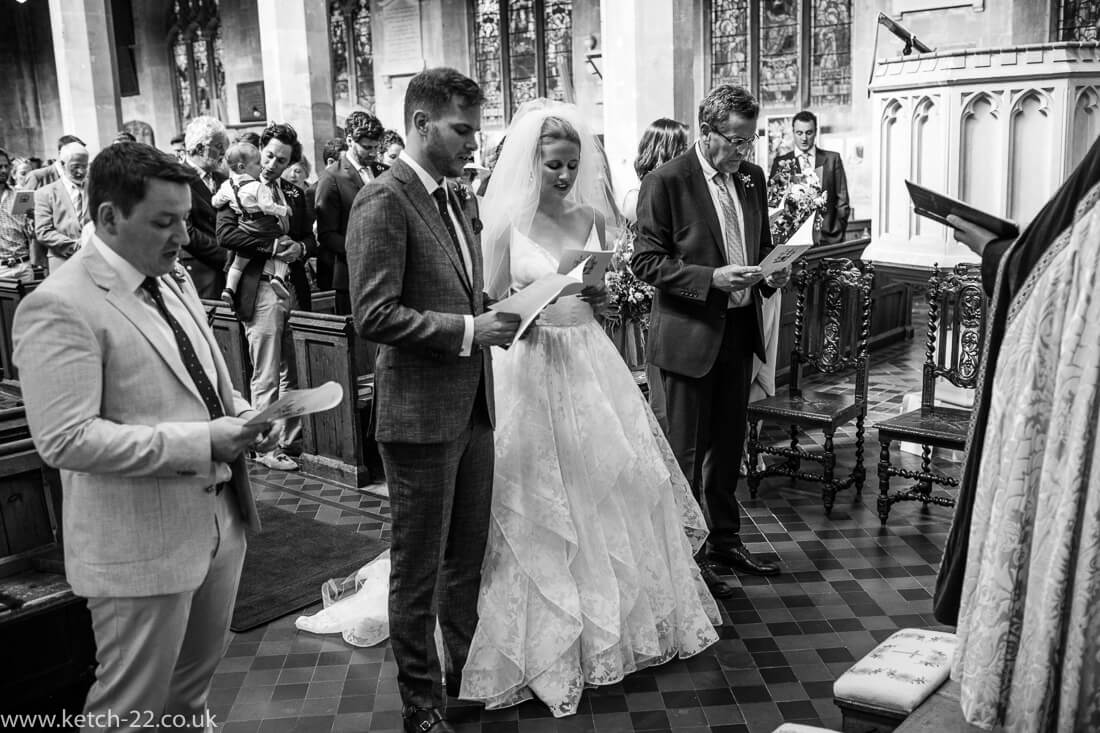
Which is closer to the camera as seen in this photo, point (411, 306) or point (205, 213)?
point (411, 306)

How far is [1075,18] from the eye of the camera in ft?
35.8

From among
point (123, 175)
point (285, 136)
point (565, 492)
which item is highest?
point (285, 136)

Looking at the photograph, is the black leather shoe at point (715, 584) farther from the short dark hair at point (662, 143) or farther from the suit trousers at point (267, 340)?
the suit trousers at point (267, 340)

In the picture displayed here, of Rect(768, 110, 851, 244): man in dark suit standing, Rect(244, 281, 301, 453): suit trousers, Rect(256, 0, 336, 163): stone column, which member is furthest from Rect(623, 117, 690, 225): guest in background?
Rect(256, 0, 336, 163): stone column

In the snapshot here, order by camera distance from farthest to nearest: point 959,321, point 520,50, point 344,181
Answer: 1. point 520,50
2. point 344,181
3. point 959,321

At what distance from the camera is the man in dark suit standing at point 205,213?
20.4ft

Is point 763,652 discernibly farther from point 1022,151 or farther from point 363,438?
point 1022,151

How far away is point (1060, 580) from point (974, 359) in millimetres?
2962

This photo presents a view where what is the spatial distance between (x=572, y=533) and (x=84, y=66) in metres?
11.1

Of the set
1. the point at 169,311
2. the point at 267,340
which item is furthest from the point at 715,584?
the point at 267,340

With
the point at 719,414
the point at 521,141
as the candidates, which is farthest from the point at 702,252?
the point at 521,141

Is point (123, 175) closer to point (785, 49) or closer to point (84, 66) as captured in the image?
point (84, 66)

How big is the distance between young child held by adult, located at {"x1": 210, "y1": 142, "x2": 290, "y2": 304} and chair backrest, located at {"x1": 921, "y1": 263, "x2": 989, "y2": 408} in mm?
3552

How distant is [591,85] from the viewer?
15.5 meters
